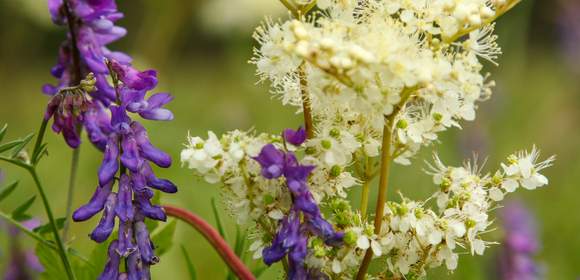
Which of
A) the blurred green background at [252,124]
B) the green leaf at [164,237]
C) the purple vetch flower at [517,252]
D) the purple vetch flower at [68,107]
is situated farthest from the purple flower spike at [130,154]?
the purple vetch flower at [517,252]

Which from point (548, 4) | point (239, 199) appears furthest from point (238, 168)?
point (548, 4)

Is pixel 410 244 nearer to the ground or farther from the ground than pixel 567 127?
nearer to the ground

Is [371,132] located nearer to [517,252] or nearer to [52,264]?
[52,264]

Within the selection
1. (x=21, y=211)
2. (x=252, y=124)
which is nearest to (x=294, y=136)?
(x=21, y=211)

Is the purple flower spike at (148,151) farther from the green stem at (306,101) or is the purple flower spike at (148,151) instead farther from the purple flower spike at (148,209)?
the green stem at (306,101)

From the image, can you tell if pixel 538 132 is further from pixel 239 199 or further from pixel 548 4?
pixel 548 4
